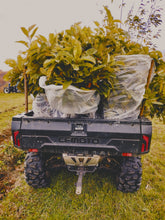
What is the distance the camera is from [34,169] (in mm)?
2146

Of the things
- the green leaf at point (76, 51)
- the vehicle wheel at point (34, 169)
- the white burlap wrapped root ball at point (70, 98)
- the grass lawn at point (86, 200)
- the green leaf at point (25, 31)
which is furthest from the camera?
the vehicle wheel at point (34, 169)

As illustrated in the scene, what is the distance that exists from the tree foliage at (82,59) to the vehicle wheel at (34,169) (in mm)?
914

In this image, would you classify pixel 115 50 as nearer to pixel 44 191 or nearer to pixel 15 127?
pixel 15 127

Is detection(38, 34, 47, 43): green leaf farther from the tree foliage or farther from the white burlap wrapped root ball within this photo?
the white burlap wrapped root ball

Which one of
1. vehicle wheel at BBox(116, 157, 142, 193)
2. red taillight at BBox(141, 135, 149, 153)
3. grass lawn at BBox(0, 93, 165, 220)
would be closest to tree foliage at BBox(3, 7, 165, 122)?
red taillight at BBox(141, 135, 149, 153)

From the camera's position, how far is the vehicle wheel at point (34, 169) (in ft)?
7.03

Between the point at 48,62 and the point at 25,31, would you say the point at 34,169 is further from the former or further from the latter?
the point at 25,31

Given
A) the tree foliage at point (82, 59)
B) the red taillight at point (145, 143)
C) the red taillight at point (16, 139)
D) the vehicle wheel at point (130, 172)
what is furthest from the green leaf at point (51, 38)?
the vehicle wheel at point (130, 172)

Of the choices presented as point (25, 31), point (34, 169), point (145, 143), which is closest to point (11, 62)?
point (25, 31)

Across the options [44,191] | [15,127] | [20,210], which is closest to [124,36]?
[15,127]

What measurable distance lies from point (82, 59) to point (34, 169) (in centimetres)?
160

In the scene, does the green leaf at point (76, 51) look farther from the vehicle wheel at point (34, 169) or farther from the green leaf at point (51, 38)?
the vehicle wheel at point (34, 169)

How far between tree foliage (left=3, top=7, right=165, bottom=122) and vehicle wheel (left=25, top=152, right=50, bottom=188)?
3.00 feet

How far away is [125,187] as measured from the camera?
221 cm
